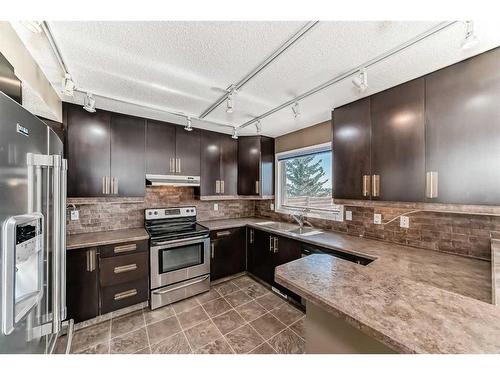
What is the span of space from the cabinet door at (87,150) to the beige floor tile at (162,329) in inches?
63.1

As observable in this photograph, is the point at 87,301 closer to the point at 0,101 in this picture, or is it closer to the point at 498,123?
the point at 0,101

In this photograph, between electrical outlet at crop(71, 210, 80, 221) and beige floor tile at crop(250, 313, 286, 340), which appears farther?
electrical outlet at crop(71, 210, 80, 221)

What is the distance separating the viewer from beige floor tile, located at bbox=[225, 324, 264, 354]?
5.90ft

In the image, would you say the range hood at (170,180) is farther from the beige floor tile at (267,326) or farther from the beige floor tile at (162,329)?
the beige floor tile at (267,326)

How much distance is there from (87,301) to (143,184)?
1.37 m

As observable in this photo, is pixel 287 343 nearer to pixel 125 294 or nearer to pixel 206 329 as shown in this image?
pixel 206 329

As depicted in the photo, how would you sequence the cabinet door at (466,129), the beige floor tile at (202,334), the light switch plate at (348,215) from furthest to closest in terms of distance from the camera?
the light switch plate at (348,215) → the beige floor tile at (202,334) → the cabinet door at (466,129)

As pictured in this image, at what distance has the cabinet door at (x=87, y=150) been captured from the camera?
7.03 feet

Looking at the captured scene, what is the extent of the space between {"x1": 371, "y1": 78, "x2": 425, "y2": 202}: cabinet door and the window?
87 cm

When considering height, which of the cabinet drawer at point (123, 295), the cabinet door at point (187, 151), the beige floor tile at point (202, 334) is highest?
the cabinet door at point (187, 151)

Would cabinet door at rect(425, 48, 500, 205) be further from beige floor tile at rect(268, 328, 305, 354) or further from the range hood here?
the range hood

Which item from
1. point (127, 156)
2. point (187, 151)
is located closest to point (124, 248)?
point (127, 156)

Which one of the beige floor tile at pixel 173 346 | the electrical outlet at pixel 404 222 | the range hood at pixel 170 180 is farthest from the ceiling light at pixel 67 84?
the electrical outlet at pixel 404 222

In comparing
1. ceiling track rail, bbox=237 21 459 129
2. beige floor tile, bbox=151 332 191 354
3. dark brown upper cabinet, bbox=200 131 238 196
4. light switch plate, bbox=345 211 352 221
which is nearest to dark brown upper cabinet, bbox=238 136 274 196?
dark brown upper cabinet, bbox=200 131 238 196
